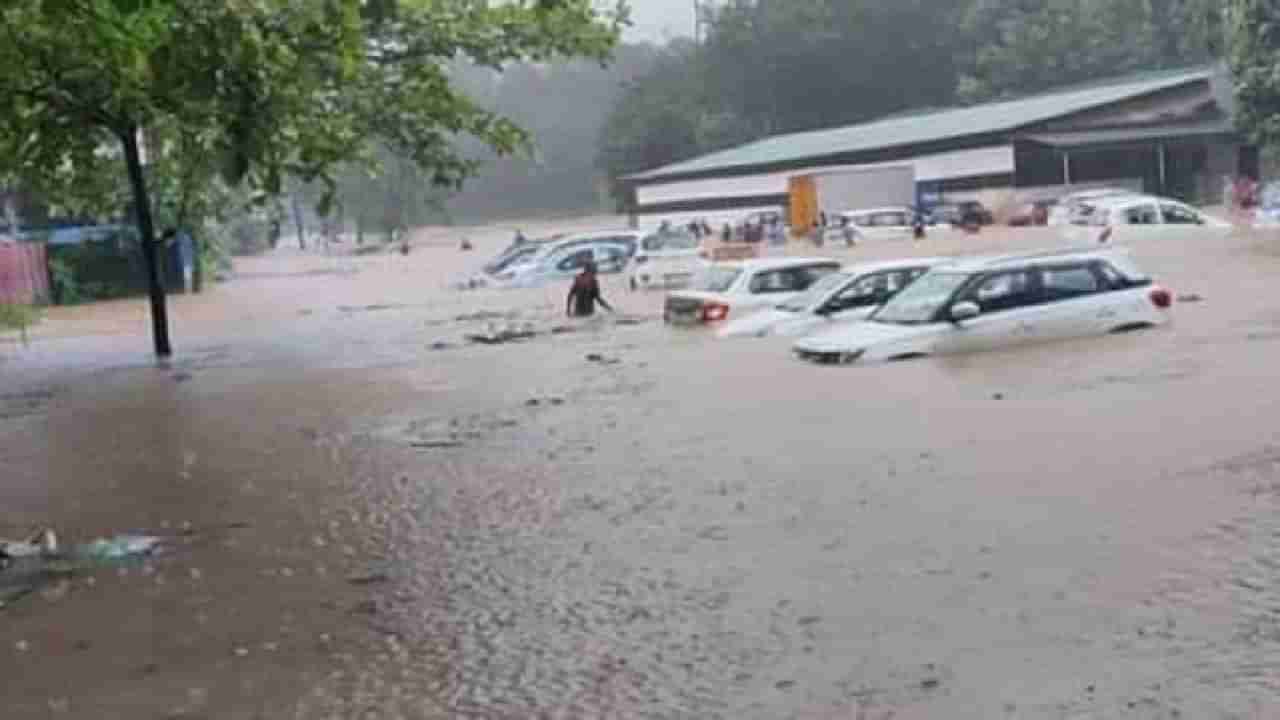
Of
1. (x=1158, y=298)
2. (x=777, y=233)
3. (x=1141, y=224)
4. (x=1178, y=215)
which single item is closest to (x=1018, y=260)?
(x=1158, y=298)

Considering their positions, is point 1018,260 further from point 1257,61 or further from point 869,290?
point 1257,61

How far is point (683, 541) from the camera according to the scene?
11.2 meters

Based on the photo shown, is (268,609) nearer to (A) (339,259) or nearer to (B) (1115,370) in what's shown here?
(B) (1115,370)

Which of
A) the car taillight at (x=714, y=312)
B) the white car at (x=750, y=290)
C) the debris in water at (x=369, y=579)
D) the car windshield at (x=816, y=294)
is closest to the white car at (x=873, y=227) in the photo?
the white car at (x=750, y=290)

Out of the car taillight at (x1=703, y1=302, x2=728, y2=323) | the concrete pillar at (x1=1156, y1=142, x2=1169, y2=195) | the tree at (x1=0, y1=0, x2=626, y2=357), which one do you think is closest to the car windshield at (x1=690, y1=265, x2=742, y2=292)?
the car taillight at (x1=703, y1=302, x2=728, y2=323)

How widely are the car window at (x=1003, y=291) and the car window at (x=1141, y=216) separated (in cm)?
2881

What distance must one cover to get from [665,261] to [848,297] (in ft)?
65.3

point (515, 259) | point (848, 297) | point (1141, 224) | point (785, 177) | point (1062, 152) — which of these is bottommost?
point (848, 297)

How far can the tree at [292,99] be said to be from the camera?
19.8 m

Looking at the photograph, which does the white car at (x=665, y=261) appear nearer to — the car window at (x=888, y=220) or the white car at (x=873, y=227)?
the white car at (x=873, y=227)

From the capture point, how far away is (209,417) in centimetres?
2088

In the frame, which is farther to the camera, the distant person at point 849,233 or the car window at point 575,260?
the distant person at point 849,233

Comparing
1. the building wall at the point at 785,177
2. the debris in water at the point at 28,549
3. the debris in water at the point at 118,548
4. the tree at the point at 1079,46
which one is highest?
the tree at the point at 1079,46

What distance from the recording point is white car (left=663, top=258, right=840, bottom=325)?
2953 cm
